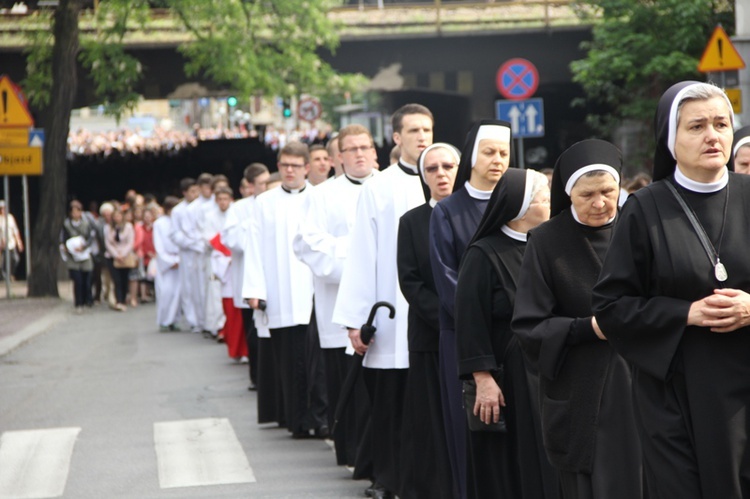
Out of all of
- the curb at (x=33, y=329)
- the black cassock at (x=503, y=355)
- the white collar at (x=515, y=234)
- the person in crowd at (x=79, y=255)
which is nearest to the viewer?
the black cassock at (x=503, y=355)

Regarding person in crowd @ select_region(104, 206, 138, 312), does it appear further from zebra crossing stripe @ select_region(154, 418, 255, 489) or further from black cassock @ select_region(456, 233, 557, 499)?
black cassock @ select_region(456, 233, 557, 499)

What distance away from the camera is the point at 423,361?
26.1 feet

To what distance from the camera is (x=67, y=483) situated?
9.77m

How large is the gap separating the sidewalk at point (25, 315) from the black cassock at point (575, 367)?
1419 centimetres

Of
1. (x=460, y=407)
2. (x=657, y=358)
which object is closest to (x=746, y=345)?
(x=657, y=358)

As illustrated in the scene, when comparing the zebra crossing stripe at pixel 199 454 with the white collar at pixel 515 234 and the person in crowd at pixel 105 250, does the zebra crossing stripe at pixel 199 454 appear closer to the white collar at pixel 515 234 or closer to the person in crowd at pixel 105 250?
the white collar at pixel 515 234

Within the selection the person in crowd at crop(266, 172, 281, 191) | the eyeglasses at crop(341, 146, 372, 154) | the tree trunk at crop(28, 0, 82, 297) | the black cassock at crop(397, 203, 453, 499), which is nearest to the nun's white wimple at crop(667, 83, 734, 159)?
the black cassock at crop(397, 203, 453, 499)

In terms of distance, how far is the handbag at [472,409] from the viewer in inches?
260

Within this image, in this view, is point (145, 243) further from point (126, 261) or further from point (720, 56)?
point (720, 56)

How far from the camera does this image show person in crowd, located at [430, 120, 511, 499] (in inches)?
285

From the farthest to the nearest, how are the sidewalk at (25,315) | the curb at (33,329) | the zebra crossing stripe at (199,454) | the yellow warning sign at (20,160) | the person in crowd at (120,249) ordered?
the person in crowd at (120,249), the yellow warning sign at (20,160), the sidewalk at (25,315), the curb at (33,329), the zebra crossing stripe at (199,454)

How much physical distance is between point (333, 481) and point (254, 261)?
3180 millimetres

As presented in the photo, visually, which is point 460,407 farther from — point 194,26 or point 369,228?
point 194,26

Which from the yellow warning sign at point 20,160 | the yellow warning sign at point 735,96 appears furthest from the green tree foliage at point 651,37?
the yellow warning sign at point 20,160
